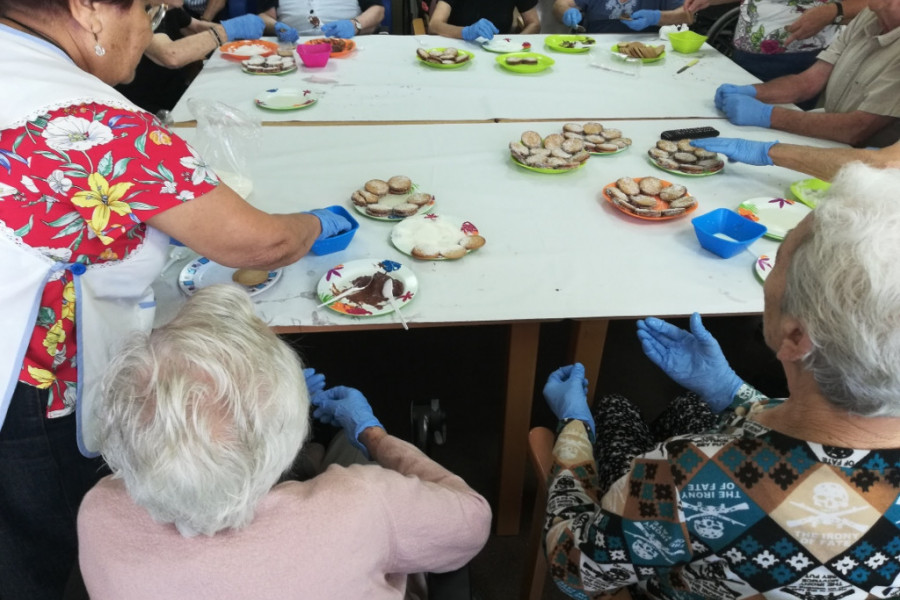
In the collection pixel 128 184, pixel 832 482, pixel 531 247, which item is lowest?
pixel 531 247

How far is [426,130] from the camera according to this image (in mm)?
2115

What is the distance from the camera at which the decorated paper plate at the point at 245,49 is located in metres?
2.70

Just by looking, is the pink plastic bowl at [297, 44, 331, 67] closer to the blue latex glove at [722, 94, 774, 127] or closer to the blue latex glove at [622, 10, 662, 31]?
the blue latex glove at [622, 10, 662, 31]

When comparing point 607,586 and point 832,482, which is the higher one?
point 832,482

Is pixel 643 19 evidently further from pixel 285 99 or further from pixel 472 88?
pixel 285 99

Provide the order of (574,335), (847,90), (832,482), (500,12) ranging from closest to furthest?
(832,482)
(574,335)
(847,90)
(500,12)

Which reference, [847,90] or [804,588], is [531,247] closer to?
[804,588]

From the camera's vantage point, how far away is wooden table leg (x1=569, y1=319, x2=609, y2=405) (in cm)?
145

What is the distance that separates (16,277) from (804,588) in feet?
4.16

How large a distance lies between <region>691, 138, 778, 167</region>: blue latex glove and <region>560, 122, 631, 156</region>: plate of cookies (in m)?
0.28

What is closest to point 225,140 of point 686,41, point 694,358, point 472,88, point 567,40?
point 472,88

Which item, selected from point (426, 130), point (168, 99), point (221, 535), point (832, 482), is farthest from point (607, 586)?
point (168, 99)

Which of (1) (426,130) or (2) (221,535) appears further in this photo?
(1) (426,130)

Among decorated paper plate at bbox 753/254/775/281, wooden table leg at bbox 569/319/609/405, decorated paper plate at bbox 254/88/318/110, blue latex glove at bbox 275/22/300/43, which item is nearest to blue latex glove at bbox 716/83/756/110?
decorated paper plate at bbox 753/254/775/281
